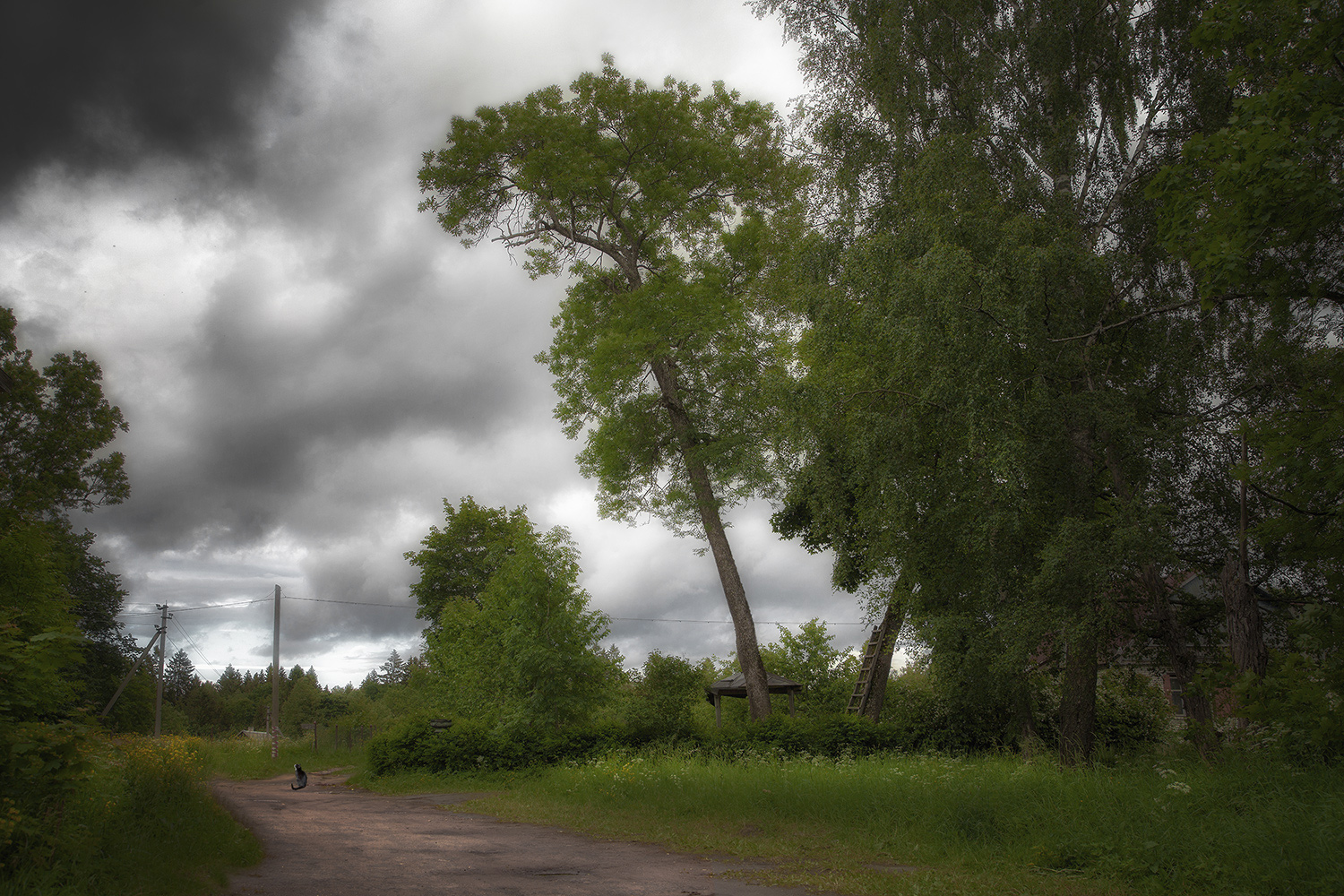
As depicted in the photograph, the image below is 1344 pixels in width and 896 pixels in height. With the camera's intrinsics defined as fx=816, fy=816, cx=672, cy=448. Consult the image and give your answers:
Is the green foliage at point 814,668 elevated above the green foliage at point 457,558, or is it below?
below

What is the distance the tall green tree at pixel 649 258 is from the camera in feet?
62.4

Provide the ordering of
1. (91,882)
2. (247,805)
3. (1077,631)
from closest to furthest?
1. (91,882)
2. (1077,631)
3. (247,805)

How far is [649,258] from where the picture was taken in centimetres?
2167

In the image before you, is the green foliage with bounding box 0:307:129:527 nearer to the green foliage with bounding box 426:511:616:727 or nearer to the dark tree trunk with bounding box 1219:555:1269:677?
the green foliage with bounding box 426:511:616:727

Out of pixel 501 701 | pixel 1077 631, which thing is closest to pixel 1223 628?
pixel 1077 631

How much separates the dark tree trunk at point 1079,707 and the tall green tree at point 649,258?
7.27 m

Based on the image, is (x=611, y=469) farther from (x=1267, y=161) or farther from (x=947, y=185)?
(x=1267, y=161)

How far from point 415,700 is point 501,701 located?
29.4m

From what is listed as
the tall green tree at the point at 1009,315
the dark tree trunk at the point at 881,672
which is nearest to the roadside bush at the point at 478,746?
the dark tree trunk at the point at 881,672

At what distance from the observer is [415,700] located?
47.5 metres

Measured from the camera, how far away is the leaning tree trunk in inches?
733

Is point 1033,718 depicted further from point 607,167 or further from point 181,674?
point 181,674

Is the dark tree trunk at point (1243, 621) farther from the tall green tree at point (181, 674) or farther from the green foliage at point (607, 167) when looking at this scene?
the tall green tree at point (181, 674)

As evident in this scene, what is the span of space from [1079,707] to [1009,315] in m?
6.28
